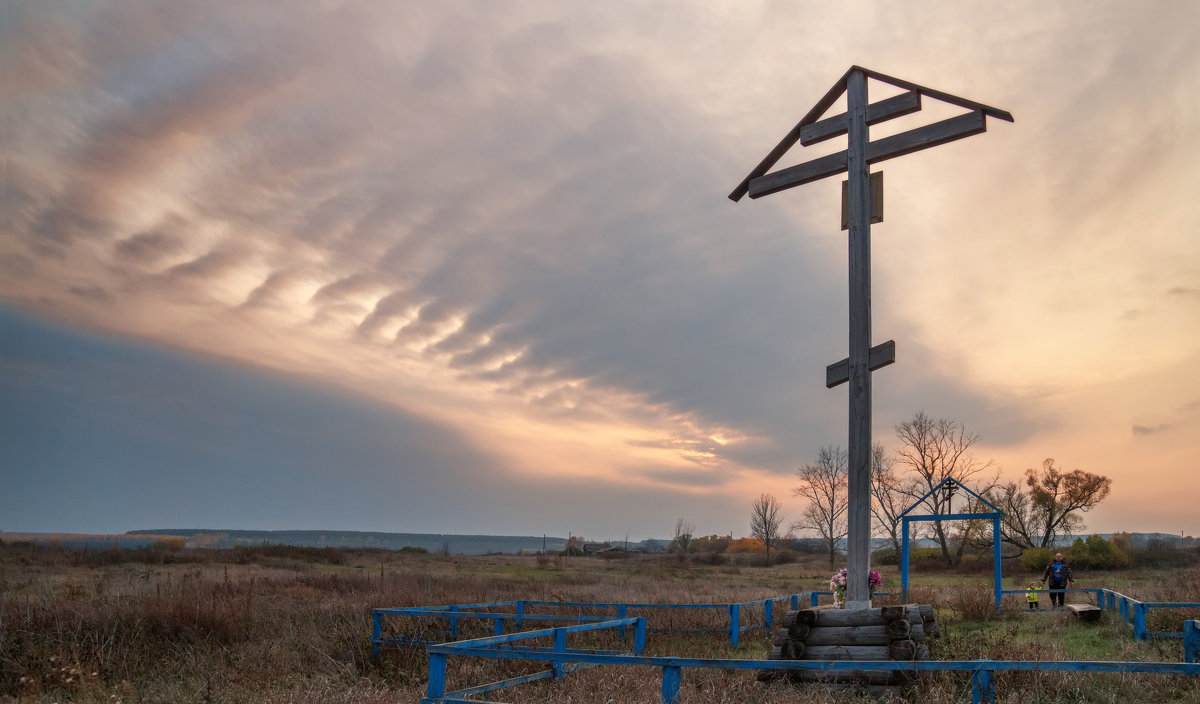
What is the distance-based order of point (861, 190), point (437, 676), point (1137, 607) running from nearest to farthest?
point (437, 676)
point (861, 190)
point (1137, 607)

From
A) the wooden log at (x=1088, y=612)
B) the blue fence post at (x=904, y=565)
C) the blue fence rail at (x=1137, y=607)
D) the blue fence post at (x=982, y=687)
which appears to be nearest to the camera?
the blue fence post at (x=982, y=687)

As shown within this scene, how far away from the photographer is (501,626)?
1277 cm

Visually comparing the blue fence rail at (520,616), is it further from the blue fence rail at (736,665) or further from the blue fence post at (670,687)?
the blue fence post at (670,687)

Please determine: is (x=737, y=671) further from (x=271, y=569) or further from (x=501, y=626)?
(x=271, y=569)

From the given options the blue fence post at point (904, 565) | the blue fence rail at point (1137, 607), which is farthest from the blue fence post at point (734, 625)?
the blue fence post at point (904, 565)

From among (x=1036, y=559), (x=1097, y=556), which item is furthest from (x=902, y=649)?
(x=1097, y=556)

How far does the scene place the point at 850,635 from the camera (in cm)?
841

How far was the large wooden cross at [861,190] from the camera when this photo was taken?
8.49 m

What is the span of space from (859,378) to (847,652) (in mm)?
2786

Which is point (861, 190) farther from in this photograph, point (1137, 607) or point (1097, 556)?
point (1097, 556)

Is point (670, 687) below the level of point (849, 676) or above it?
above

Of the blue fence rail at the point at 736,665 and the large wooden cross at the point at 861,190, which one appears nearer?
the blue fence rail at the point at 736,665

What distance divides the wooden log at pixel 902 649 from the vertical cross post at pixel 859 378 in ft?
1.67

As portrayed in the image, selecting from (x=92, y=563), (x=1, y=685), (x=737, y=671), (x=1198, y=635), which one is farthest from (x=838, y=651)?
(x=92, y=563)
